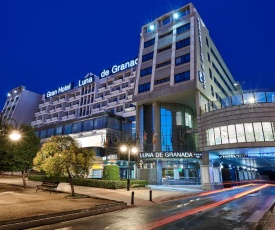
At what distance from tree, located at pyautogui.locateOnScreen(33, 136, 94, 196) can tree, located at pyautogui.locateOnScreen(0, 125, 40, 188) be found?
5195 mm

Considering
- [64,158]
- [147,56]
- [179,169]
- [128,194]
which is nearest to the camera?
[64,158]

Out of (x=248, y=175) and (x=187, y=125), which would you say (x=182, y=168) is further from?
(x=248, y=175)

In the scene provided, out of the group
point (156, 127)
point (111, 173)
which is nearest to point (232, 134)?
point (156, 127)

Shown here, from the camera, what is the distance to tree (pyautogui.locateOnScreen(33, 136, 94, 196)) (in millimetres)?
17078

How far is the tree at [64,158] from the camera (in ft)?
56.0

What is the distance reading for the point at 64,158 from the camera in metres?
17.0

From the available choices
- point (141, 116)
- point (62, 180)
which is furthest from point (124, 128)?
point (62, 180)

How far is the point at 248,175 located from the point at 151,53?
1938 inches

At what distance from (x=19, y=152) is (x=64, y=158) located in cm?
896

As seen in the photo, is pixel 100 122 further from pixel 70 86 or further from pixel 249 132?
pixel 70 86

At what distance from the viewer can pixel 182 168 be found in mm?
42125

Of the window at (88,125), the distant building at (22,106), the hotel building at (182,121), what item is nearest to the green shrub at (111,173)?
the hotel building at (182,121)

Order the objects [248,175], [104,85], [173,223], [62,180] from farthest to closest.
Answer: [104,85] < [248,175] < [62,180] < [173,223]

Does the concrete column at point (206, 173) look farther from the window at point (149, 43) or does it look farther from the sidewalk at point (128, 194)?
the window at point (149, 43)
